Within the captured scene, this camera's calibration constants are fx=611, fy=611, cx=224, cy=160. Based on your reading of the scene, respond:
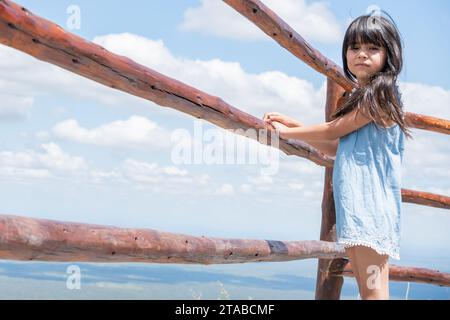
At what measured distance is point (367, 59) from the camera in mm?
1790

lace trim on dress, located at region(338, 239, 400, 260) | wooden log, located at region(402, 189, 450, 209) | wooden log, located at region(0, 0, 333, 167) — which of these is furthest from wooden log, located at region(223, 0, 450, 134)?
wooden log, located at region(402, 189, 450, 209)

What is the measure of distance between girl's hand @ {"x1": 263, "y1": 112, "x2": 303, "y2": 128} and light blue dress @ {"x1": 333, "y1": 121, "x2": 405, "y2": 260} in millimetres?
188

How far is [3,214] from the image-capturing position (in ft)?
4.09

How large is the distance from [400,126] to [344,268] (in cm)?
130

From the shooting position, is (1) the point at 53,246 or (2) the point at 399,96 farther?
(2) the point at 399,96

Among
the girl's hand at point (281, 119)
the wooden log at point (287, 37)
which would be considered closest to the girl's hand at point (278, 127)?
the girl's hand at point (281, 119)

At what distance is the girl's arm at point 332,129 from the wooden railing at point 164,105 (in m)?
0.32

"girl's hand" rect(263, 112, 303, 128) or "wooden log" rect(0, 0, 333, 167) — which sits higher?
"wooden log" rect(0, 0, 333, 167)

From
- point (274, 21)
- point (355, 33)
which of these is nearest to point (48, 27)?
point (355, 33)

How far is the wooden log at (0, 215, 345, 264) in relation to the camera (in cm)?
128

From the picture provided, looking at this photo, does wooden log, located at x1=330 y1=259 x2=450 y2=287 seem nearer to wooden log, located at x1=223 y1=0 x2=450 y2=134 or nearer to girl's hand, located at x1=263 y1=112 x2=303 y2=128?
wooden log, located at x1=223 y1=0 x2=450 y2=134

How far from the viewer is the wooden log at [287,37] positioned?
2.29 m
